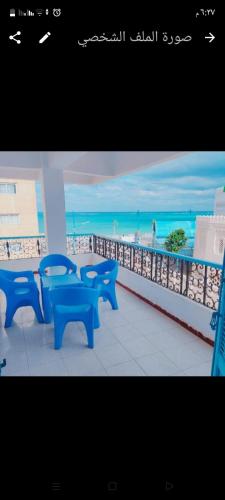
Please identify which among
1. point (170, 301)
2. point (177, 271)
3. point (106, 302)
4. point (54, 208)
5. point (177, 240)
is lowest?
point (177, 240)

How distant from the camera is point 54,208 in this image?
435 centimetres

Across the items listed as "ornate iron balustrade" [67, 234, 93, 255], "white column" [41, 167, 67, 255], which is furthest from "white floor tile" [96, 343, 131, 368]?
"ornate iron balustrade" [67, 234, 93, 255]

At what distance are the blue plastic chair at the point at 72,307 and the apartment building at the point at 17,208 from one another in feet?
37.3

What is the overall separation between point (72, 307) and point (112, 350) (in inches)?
24.3

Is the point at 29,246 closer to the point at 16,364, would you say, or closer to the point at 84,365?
the point at 16,364

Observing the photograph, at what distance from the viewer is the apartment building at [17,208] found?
12406 mm
